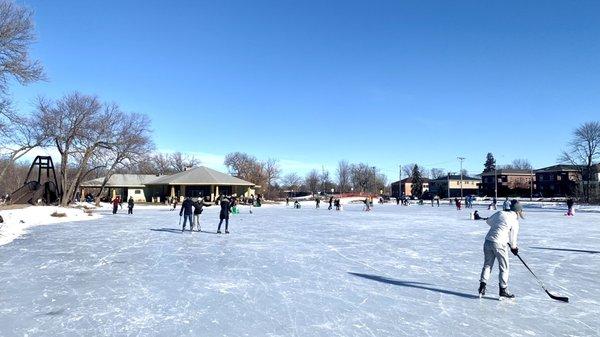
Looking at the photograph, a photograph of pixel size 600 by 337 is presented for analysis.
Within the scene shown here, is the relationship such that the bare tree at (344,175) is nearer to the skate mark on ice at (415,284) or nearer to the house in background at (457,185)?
the house in background at (457,185)

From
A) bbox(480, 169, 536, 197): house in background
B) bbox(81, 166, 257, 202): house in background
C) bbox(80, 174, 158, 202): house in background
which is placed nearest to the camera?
bbox(81, 166, 257, 202): house in background

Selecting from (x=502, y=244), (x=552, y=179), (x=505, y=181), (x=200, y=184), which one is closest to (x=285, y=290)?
(x=502, y=244)

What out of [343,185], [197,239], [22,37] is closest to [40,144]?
[22,37]

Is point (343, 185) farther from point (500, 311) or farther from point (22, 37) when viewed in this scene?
point (500, 311)

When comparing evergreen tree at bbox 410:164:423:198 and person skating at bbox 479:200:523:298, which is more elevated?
evergreen tree at bbox 410:164:423:198

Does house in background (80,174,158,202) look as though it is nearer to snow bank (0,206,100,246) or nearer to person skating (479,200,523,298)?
snow bank (0,206,100,246)

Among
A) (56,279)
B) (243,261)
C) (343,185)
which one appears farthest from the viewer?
(343,185)

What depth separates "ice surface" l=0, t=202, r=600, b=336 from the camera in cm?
516

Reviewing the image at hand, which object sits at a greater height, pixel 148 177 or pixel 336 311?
pixel 148 177

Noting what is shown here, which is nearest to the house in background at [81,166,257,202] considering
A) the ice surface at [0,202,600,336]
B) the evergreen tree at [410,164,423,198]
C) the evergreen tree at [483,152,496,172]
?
the ice surface at [0,202,600,336]

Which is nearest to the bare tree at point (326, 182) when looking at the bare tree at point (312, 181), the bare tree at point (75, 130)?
the bare tree at point (312, 181)

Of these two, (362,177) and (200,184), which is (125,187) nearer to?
(200,184)

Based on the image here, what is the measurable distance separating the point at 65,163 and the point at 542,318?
39.5 m

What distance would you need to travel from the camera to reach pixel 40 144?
33562 mm
